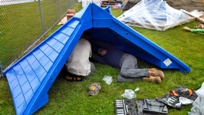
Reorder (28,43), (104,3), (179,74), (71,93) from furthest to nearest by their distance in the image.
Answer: (104,3), (28,43), (179,74), (71,93)

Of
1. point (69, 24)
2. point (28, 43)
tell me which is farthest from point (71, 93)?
point (28, 43)

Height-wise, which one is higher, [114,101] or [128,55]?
[128,55]

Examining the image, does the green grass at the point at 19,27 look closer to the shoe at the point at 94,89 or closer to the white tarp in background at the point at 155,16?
the shoe at the point at 94,89

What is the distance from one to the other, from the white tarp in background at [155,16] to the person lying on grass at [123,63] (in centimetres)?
279

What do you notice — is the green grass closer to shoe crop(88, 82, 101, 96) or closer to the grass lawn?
the grass lawn

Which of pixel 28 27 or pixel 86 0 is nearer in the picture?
pixel 28 27

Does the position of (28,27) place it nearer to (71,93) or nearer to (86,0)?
(71,93)

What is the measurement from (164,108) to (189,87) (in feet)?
2.61

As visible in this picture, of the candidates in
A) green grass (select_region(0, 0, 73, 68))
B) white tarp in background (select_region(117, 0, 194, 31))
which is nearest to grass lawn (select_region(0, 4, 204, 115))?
green grass (select_region(0, 0, 73, 68))

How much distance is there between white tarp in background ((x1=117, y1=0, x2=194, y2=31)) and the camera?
241 inches

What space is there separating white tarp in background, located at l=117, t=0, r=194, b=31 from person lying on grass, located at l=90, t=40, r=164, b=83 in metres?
2.79

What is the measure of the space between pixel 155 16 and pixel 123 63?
132 inches

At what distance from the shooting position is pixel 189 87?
3.14 meters

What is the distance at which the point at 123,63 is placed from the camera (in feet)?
11.2
